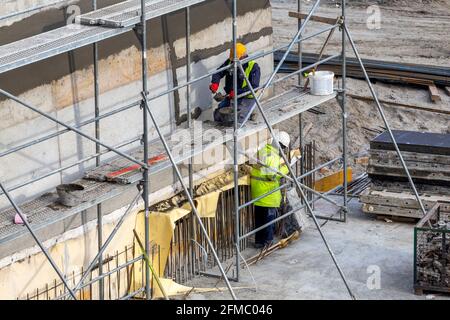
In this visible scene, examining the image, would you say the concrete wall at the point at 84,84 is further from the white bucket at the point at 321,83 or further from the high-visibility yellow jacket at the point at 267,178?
the white bucket at the point at 321,83

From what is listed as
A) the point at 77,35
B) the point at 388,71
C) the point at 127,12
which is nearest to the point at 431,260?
the point at 127,12

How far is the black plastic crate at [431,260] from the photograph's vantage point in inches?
689

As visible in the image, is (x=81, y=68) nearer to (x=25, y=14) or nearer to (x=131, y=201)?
(x=25, y=14)

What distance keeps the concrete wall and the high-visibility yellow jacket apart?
1129mm

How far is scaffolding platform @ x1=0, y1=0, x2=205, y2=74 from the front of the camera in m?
14.4

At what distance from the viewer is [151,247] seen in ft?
58.6

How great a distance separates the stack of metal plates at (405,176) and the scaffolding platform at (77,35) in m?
4.84

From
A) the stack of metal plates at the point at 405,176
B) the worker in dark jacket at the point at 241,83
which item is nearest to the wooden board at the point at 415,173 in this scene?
the stack of metal plates at the point at 405,176

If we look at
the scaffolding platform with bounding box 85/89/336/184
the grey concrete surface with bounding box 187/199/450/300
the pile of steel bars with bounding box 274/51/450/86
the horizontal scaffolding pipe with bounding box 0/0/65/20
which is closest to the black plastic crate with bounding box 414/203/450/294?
the grey concrete surface with bounding box 187/199/450/300

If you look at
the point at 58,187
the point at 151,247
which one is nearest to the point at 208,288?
the point at 151,247

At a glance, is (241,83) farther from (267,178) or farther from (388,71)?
(388,71)

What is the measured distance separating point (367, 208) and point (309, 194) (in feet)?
3.89

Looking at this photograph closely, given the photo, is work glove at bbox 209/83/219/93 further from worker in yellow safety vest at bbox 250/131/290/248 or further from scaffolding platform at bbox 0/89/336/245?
worker in yellow safety vest at bbox 250/131/290/248

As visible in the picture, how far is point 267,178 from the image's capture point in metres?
19.3
